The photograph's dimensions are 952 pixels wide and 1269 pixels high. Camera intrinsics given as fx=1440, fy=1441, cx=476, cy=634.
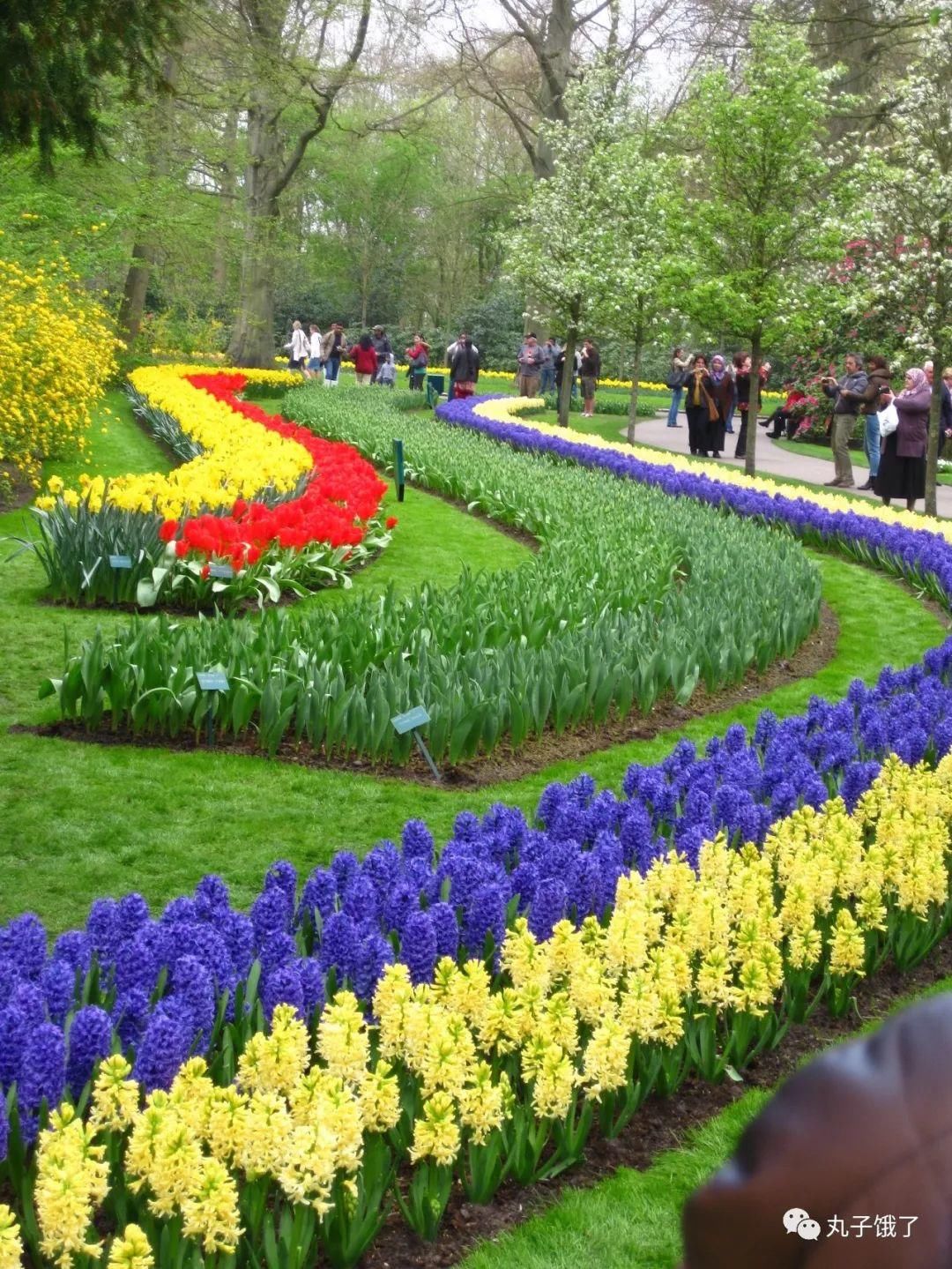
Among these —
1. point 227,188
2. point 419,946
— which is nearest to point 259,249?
point 227,188

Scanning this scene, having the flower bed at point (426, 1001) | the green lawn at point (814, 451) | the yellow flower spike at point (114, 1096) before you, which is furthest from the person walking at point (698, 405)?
the yellow flower spike at point (114, 1096)

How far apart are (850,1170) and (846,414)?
1743 centimetres

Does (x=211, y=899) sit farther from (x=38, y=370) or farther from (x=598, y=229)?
(x=598, y=229)

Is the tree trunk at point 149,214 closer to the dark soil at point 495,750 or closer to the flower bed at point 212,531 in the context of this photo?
the flower bed at point 212,531

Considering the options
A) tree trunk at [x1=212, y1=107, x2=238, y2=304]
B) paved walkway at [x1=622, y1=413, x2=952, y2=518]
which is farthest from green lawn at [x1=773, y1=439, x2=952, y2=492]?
tree trunk at [x1=212, y1=107, x2=238, y2=304]

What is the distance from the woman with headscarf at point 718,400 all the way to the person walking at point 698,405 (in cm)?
8

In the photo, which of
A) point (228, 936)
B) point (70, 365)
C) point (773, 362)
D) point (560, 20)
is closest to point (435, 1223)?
point (228, 936)

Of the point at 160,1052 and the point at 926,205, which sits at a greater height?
the point at 926,205

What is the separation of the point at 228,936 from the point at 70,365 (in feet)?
38.8

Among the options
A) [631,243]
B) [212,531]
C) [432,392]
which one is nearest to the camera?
[212,531]

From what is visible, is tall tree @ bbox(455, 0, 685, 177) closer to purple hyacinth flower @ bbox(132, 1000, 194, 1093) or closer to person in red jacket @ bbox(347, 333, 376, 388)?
person in red jacket @ bbox(347, 333, 376, 388)

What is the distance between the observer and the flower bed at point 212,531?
335 inches

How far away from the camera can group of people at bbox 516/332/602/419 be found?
27406 mm

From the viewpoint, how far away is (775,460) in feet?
72.5
